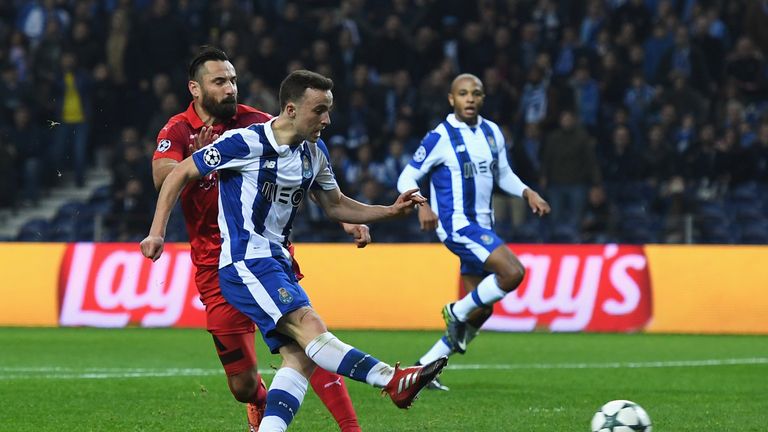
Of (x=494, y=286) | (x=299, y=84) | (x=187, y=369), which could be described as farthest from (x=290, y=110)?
(x=187, y=369)

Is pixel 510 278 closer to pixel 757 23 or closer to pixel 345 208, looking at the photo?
pixel 345 208

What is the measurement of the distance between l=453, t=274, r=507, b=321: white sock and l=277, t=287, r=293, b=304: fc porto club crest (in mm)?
4327

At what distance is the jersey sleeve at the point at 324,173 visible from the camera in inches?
268

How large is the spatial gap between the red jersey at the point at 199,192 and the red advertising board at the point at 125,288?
905 centimetres

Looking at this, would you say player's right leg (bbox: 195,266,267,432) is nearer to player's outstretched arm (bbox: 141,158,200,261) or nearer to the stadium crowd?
player's outstretched arm (bbox: 141,158,200,261)

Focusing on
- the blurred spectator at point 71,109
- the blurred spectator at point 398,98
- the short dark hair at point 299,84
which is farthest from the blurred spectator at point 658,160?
the short dark hair at point 299,84

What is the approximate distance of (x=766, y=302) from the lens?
15.6 meters

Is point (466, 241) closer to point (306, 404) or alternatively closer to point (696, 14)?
point (306, 404)

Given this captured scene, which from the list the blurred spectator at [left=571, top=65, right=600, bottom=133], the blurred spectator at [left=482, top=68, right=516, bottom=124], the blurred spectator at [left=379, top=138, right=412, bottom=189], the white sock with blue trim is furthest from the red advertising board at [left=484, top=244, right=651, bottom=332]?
the white sock with blue trim

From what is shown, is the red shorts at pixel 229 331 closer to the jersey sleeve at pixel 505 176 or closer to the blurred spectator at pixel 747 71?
the jersey sleeve at pixel 505 176

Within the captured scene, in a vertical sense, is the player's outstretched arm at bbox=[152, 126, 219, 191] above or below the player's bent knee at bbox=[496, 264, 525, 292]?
above

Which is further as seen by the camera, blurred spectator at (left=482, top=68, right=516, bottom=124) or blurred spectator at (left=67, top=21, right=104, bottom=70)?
blurred spectator at (left=67, top=21, right=104, bottom=70)

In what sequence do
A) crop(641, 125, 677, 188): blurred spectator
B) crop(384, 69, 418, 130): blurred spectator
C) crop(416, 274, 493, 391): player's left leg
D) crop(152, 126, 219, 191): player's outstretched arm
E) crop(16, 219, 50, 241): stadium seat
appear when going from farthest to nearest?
crop(384, 69, 418, 130): blurred spectator → crop(16, 219, 50, 241): stadium seat → crop(641, 125, 677, 188): blurred spectator → crop(416, 274, 493, 391): player's left leg → crop(152, 126, 219, 191): player's outstretched arm

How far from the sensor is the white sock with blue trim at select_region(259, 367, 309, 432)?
6.32 metres
